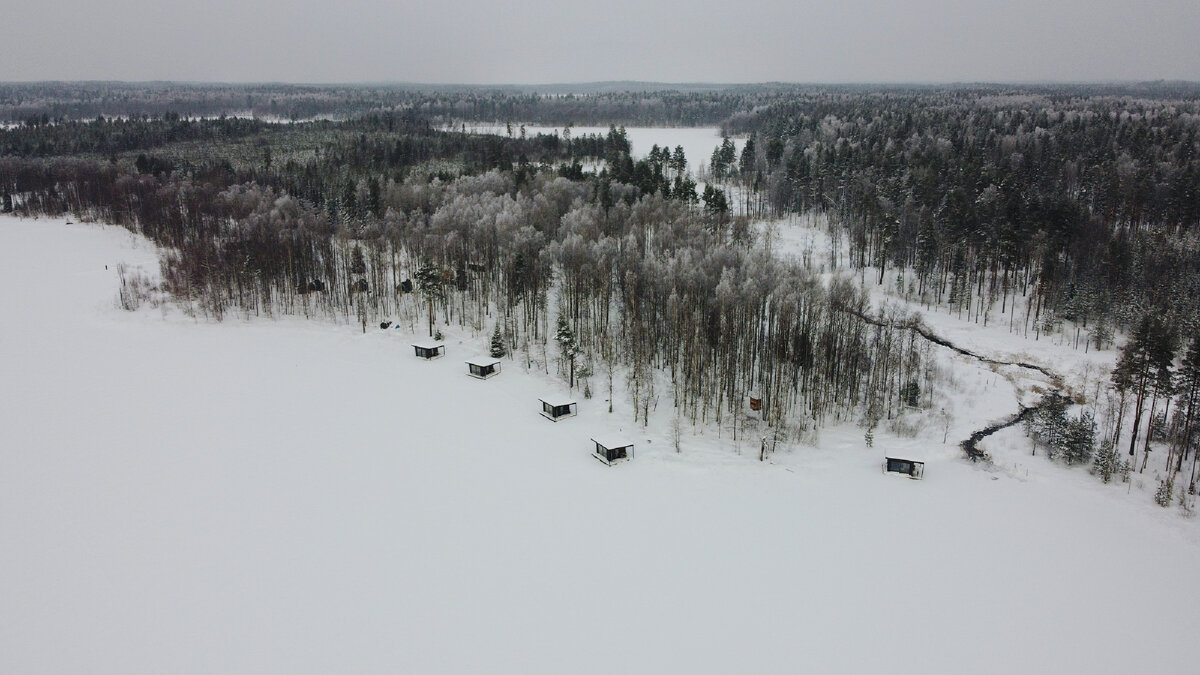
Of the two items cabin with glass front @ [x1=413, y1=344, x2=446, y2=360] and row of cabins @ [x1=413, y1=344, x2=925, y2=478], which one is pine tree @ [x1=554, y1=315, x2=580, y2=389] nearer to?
row of cabins @ [x1=413, y1=344, x2=925, y2=478]

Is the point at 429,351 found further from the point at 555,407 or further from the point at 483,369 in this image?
the point at 555,407

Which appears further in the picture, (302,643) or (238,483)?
(238,483)

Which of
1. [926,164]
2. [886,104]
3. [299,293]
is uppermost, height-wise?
[886,104]

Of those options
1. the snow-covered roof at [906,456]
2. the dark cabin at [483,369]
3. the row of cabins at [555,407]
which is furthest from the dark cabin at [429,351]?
the snow-covered roof at [906,456]

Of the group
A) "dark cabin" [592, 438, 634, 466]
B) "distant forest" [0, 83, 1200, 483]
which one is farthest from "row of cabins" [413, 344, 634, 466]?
"distant forest" [0, 83, 1200, 483]

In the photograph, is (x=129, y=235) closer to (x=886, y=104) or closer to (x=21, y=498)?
(x=21, y=498)

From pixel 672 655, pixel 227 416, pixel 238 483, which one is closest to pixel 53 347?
pixel 227 416

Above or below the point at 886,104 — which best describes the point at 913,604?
below
